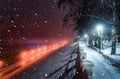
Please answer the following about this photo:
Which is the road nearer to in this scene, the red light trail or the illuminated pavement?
the illuminated pavement

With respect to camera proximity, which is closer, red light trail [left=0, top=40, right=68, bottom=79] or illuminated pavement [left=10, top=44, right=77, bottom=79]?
illuminated pavement [left=10, top=44, right=77, bottom=79]

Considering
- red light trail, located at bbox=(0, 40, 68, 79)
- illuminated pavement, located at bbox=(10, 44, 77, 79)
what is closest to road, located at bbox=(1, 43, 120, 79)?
illuminated pavement, located at bbox=(10, 44, 77, 79)

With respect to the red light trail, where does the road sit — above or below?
above

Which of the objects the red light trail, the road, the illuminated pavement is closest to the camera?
the road

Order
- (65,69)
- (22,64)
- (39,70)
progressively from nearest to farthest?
(65,69)
(39,70)
(22,64)

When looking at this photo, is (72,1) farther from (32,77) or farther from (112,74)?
(32,77)

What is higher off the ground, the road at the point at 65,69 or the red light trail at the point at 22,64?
the road at the point at 65,69

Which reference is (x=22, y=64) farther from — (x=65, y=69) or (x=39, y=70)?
(x=65, y=69)

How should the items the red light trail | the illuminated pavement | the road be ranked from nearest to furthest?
the road < the illuminated pavement < the red light trail

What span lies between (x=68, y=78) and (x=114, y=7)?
35.6ft

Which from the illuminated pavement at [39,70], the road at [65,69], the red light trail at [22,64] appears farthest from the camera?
the red light trail at [22,64]

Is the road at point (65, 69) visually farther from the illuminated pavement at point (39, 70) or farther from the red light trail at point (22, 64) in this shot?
the red light trail at point (22, 64)

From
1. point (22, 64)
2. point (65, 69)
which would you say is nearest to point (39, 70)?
point (65, 69)

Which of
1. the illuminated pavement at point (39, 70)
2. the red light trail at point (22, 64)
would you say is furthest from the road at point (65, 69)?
the red light trail at point (22, 64)
